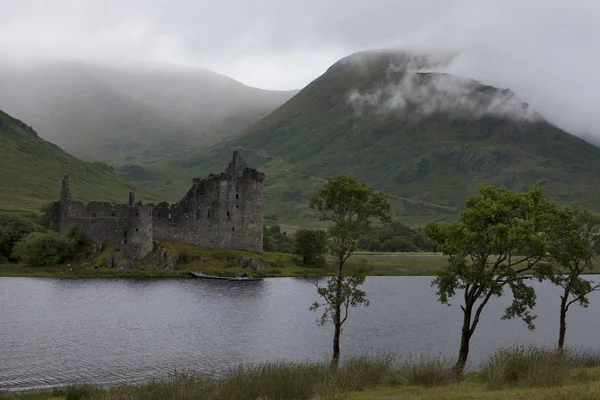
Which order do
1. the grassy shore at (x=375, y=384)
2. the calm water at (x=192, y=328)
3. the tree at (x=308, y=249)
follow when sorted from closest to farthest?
the grassy shore at (x=375, y=384), the calm water at (x=192, y=328), the tree at (x=308, y=249)

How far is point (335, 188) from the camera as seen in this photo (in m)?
35.3

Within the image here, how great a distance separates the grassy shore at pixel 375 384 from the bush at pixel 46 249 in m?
70.6

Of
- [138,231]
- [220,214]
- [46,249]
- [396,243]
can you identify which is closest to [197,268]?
[138,231]

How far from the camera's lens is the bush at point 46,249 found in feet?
A: 311

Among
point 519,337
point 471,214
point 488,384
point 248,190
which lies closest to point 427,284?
point 248,190

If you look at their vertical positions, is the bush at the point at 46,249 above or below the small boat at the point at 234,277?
above

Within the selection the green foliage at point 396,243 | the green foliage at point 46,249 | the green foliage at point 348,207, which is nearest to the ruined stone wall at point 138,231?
the green foliage at point 46,249

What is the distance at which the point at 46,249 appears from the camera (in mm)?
95062

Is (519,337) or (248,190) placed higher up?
(248,190)

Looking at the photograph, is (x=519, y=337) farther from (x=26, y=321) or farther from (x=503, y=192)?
(x=26, y=321)

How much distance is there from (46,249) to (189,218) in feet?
71.0

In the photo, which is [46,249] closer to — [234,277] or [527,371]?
[234,277]

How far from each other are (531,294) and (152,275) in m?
68.4

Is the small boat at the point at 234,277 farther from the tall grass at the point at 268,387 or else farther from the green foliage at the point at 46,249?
the tall grass at the point at 268,387
